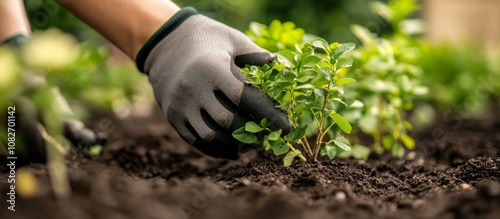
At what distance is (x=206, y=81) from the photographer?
1.85m

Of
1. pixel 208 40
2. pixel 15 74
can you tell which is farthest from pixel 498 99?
pixel 15 74

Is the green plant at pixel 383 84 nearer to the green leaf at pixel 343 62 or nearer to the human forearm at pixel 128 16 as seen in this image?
the green leaf at pixel 343 62

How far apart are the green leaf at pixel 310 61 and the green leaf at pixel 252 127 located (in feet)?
0.79

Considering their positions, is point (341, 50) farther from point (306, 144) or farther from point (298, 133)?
point (306, 144)

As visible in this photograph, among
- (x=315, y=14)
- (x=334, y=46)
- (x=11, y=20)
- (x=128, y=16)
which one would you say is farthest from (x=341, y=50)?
(x=315, y=14)

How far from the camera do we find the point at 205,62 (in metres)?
1.83

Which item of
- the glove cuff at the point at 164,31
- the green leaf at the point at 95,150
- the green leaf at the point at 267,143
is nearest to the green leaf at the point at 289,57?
the green leaf at the point at 267,143

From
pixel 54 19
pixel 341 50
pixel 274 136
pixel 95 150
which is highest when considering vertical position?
pixel 341 50

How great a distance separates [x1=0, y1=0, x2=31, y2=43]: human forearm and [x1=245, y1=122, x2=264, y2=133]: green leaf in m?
1.38

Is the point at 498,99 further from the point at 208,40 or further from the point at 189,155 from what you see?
the point at 208,40

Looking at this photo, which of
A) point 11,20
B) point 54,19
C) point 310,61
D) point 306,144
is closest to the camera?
point 310,61

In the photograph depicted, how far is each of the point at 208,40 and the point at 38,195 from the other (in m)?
0.87

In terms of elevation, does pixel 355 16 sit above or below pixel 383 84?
above

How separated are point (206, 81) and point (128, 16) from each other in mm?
417
